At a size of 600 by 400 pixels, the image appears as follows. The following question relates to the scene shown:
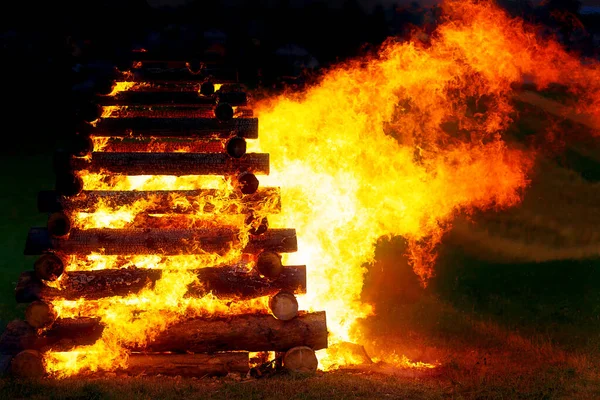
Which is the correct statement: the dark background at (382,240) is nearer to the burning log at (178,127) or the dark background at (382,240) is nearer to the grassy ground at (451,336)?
the grassy ground at (451,336)

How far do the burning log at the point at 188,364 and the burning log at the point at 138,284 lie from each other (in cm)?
101

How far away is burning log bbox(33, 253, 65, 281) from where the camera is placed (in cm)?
830

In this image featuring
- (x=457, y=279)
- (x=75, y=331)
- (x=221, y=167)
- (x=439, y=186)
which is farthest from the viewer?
(x=439, y=186)

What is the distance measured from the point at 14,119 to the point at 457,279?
65.2 ft

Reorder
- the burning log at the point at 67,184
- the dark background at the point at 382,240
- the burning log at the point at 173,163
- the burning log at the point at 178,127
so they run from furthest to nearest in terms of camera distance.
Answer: the dark background at the point at 382,240 → the burning log at the point at 178,127 → the burning log at the point at 173,163 → the burning log at the point at 67,184

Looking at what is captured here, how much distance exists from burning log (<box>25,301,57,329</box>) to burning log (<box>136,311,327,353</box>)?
1.65 metres

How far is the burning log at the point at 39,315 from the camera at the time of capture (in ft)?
27.2

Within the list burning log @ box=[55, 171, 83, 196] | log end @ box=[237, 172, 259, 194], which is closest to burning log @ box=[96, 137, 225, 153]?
burning log @ box=[55, 171, 83, 196]

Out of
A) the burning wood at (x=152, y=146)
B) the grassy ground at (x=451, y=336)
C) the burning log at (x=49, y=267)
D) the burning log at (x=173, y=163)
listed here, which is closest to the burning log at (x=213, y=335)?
the grassy ground at (x=451, y=336)

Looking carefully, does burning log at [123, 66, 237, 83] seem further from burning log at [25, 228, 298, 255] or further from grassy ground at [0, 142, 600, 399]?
grassy ground at [0, 142, 600, 399]

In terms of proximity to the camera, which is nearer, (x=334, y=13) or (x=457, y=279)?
(x=457, y=279)

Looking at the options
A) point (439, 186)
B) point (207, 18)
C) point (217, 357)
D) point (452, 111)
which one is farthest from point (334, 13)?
point (217, 357)

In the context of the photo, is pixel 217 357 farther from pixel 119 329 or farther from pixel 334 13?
pixel 334 13

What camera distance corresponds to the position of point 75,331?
832 cm
